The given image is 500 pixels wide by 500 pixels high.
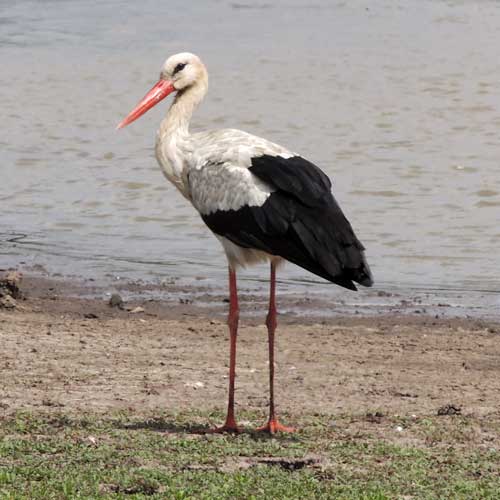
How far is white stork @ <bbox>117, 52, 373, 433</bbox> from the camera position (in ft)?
23.4

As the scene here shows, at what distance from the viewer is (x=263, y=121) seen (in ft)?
61.6

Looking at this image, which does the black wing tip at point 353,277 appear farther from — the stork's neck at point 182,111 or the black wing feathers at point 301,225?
the stork's neck at point 182,111

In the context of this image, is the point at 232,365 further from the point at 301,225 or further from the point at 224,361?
the point at 224,361

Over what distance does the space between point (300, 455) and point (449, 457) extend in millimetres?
727

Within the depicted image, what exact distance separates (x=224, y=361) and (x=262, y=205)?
2.04m

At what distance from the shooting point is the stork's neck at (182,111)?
809cm

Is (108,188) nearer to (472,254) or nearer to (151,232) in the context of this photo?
(151,232)

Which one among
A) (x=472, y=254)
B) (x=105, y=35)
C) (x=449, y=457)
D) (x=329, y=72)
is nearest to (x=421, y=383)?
(x=449, y=457)

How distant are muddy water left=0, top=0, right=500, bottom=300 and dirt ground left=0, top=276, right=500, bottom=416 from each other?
146cm

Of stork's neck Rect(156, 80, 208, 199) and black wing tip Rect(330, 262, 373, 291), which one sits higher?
stork's neck Rect(156, 80, 208, 199)

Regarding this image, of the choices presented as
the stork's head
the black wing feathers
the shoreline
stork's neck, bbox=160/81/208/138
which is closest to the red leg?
the black wing feathers

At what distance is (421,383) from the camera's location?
8609 millimetres

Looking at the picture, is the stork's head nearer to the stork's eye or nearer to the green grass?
the stork's eye

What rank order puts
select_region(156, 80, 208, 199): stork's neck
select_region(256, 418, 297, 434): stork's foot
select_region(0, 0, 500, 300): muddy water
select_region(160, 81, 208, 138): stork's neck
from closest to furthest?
1. select_region(256, 418, 297, 434): stork's foot
2. select_region(156, 80, 208, 199): stork's neck
3. select_region(160, 81, 208, 138): stork's neck
4. select_region(0, 0, 500, 300): muddy water
